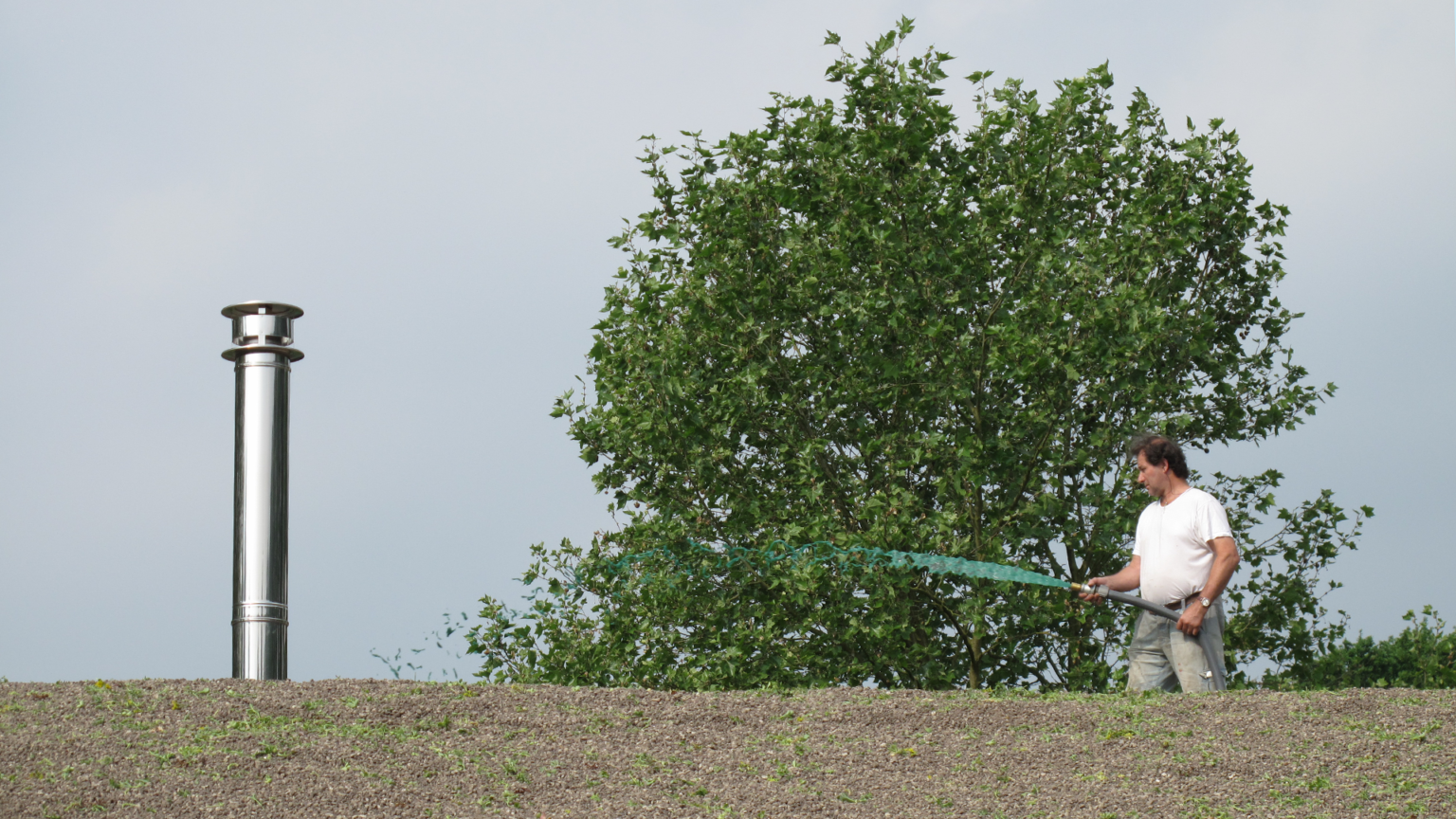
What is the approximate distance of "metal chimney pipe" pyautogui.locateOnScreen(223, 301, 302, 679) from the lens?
9.00m

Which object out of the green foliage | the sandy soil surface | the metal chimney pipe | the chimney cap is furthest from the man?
the chimney cap

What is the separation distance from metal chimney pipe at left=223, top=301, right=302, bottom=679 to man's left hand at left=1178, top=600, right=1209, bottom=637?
19.7 feet

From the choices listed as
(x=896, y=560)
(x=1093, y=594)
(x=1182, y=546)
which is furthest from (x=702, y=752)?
(x=1182, y=546)

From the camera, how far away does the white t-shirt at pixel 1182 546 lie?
8062 mm

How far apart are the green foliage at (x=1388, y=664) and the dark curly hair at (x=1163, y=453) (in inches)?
153

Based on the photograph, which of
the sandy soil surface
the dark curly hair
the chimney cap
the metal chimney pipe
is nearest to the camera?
the sandy soil surface

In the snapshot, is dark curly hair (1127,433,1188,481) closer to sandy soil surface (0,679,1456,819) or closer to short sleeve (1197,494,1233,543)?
short sleeve (1197,494,1233,543)

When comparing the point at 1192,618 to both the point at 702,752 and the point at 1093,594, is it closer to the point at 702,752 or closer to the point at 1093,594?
the point at 1093,594

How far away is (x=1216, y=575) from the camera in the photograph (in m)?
7.93

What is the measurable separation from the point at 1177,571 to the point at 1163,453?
745 millimetres

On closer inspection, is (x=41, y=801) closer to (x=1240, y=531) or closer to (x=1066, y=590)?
(x=1066, y=590)

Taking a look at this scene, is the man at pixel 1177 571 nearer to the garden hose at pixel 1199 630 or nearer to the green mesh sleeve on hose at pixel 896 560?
the garden hose at pixel 1199 630

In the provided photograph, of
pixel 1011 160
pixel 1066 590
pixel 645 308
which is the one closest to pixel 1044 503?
pixel 1066 590

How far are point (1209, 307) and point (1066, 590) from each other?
2917 millimetres
